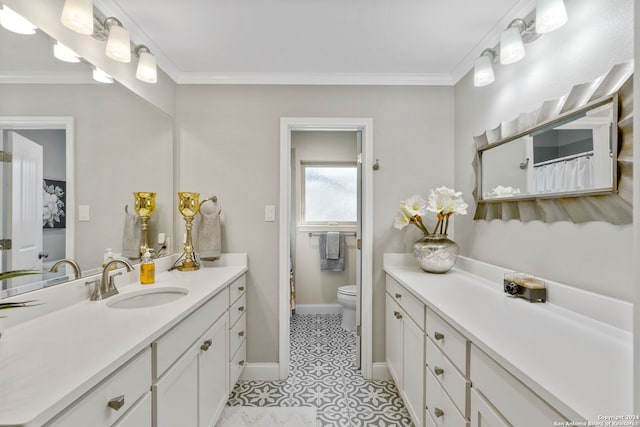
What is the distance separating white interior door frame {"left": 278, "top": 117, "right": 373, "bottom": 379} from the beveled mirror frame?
877 millimetres

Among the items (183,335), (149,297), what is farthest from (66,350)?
(149,297)

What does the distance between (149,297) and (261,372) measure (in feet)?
3.65

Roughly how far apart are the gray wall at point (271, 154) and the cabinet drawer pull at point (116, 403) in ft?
4.59

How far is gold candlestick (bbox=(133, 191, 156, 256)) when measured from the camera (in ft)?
5.77

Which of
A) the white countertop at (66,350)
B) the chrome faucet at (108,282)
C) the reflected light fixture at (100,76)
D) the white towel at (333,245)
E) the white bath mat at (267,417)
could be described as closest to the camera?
the white countertop at (66,350)

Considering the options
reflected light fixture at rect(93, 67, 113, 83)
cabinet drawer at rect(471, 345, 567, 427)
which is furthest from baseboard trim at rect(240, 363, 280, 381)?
reflected light fixture at rect(93, 67, 113, 83)

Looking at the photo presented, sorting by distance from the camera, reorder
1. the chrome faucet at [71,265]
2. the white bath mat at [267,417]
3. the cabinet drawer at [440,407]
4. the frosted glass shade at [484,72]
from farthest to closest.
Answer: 1. the white bath mat at [267,417]
2. the frosted glass shade at [484,72]
3. the chrome faucet at [71,265]
4. the cabinet drawer at [440,407]

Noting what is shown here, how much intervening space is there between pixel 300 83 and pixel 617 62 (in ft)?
5.73

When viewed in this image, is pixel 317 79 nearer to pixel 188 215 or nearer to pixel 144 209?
pixel 188 215

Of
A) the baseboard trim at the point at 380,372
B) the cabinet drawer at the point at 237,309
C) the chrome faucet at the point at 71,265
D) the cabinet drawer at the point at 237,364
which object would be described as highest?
the chrome faucet at the point at 71,265

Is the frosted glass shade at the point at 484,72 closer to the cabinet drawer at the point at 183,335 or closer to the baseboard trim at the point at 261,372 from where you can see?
the cabinet drawer at the point at 183,335

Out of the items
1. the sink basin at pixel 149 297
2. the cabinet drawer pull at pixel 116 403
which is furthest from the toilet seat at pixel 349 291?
the cabinet drawer pull at pixel 116 403

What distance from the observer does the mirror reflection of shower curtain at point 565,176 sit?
43.1 inches

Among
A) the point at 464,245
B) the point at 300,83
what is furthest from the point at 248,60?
the point at 464,245
